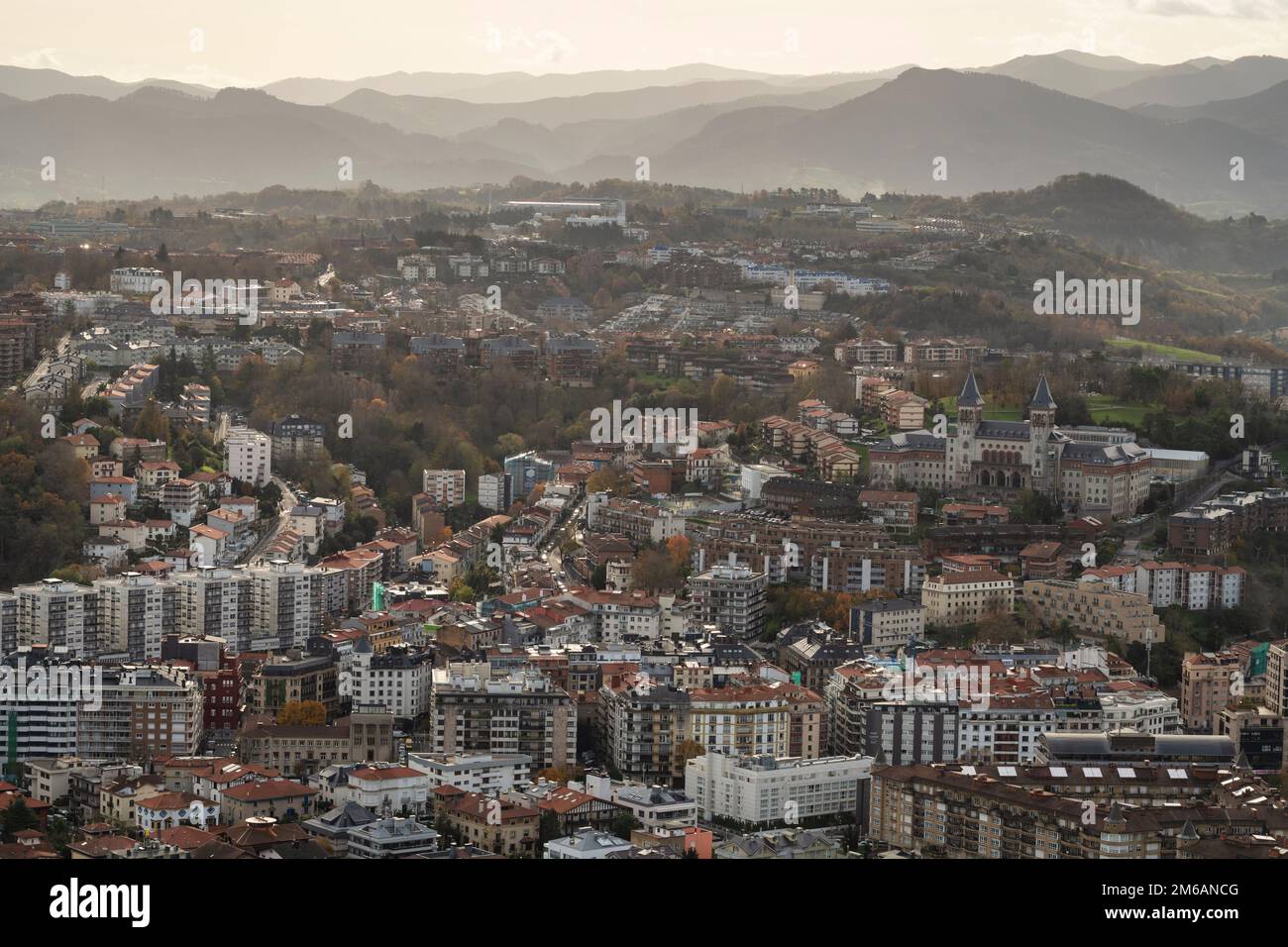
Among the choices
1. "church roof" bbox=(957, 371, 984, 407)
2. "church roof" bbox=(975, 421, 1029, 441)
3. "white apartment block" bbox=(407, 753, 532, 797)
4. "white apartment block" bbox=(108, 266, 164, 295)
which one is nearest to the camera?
"white apartment block" bbox=(407, 753, 532, 797)

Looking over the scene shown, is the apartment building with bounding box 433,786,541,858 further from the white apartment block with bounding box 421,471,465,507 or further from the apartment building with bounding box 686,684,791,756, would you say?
the white apartment block with bounding box 421,471,465,507

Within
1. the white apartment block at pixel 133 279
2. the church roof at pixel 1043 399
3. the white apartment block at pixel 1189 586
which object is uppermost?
the white apartment block at pixel 133 279

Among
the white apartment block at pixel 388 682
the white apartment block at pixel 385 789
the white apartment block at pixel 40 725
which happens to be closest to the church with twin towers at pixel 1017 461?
the white apartment block at pixel 388 682

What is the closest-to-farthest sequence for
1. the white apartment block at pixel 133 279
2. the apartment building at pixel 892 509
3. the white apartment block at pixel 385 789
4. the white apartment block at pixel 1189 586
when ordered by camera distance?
1. the white apartment block at pixel 385 789
2. the white apartment block at pixel 1189 586
3. the apartment building at pixel 892 509
4. the white apartment block at pixel 133 279

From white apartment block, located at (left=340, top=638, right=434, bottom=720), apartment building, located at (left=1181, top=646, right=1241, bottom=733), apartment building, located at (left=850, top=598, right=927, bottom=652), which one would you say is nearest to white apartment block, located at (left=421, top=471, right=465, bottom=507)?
apartment building, located at (left=850, top=598, right=927, bottom=652)

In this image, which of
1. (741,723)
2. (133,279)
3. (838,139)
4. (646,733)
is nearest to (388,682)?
(646,733)

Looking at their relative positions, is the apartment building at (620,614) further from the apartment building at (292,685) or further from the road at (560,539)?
the apartment building at (292,685)

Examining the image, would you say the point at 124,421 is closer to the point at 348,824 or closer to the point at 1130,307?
the point at 348,824

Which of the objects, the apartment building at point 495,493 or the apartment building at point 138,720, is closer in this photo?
the apartment building at point 138,720
